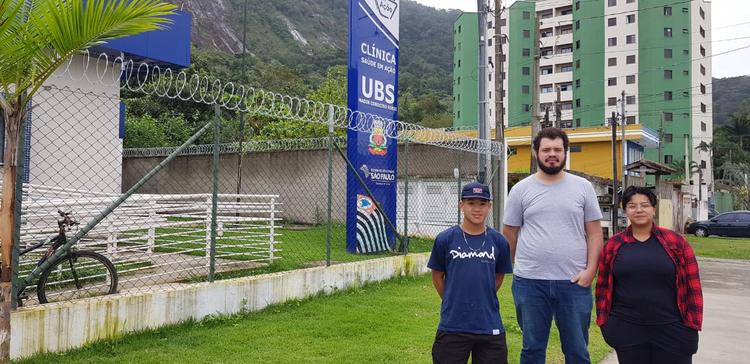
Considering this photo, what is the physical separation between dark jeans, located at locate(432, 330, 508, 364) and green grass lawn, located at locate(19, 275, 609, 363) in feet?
5.31

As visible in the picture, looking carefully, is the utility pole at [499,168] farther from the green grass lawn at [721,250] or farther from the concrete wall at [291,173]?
the green grass lawn at [721,250]

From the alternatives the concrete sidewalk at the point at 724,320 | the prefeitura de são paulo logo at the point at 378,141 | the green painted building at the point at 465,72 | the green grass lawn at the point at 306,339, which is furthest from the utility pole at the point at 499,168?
the green painted building at the point at 465,72

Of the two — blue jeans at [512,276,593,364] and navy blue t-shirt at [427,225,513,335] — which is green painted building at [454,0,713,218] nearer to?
blue jeans at [512,276,593,364]

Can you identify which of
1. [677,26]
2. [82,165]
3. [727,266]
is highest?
[677,26]

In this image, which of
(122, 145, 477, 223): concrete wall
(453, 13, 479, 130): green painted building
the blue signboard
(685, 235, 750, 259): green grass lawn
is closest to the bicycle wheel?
the blue signboard

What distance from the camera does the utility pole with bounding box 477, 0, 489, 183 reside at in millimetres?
10164

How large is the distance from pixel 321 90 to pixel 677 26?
1385 inches

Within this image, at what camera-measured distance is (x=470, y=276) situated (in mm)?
3049

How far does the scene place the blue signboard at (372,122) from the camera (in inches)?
378

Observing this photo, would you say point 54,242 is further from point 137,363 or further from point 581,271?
point 581,271

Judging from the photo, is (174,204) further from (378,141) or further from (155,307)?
(378,141)

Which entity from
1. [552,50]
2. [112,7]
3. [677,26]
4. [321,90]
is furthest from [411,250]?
[552,50]

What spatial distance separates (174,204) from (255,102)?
2.19m

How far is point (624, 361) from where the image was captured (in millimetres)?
3094
